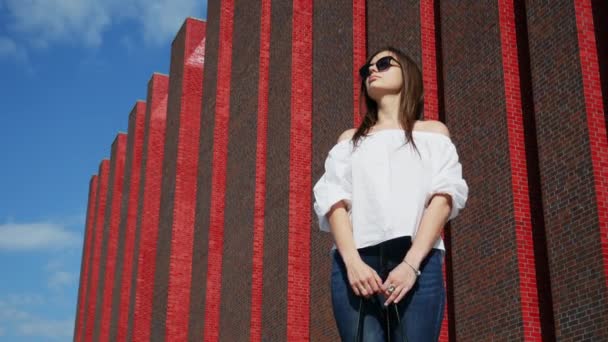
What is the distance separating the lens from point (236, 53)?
73.5 feet

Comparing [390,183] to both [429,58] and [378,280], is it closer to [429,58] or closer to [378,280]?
[378,280]

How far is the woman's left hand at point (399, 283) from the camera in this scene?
2811 millimetres

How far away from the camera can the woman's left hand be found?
2811 millimetres

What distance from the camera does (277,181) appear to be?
58.4 ft

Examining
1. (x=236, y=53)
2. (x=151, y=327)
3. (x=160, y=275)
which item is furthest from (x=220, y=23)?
(x=151, y=327)

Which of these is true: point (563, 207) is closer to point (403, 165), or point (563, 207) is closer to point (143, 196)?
point (403, 165)

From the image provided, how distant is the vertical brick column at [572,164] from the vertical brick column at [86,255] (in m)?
35.3

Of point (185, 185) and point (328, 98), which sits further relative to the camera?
point (185, 185)

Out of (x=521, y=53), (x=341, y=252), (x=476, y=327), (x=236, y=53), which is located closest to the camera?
(x=341, y=252)

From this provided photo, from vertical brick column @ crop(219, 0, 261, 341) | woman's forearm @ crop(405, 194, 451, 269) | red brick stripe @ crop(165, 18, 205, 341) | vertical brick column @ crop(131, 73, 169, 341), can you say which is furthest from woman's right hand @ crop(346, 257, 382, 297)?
vertical brick column @ crop(131, 73, 169, 341)

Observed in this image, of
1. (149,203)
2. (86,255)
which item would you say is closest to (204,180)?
(149,203)

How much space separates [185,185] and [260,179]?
6.54 m

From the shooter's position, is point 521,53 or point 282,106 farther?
point 282,106

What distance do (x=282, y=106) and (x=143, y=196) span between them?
12122mm
